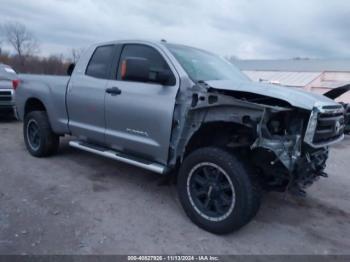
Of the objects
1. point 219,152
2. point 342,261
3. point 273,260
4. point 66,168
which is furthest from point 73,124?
point 342,261

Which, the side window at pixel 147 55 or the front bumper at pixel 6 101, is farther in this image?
the front bumper at pixel 6 101

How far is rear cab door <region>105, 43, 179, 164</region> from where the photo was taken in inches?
150

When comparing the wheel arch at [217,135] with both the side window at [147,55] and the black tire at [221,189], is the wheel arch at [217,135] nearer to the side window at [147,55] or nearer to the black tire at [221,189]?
the black tire at [221,189]

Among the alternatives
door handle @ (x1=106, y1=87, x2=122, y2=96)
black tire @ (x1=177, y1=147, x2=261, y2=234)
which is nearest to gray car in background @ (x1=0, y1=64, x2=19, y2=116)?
door handle @ (x1=106, y1=87, x2=122, y2=96)

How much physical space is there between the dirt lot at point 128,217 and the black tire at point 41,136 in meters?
0.30

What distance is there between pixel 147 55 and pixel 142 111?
774 mm

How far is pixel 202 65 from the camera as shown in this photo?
426 cm

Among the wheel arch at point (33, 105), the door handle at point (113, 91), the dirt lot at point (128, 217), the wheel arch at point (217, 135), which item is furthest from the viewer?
the wheel arch at point (33, 105)

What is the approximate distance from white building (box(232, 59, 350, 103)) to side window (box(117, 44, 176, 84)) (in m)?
20.2

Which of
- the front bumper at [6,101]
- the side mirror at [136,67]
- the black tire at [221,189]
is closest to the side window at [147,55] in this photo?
the side mirror at [136,67]

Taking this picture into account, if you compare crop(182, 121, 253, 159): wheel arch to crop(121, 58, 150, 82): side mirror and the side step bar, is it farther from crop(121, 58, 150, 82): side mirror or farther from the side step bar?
crop(121, 58, 150, 82): side mirror

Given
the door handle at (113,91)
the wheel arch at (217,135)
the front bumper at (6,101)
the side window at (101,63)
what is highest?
the side window at (101,63)

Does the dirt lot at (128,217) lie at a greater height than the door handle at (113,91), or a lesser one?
lesser

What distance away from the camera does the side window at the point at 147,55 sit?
3994 millimetres
